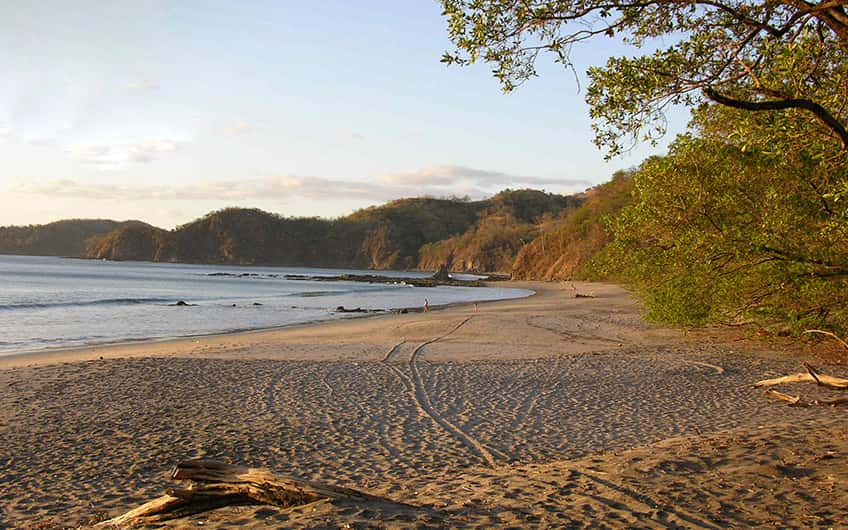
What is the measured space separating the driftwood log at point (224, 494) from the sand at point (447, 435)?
7.5 inches

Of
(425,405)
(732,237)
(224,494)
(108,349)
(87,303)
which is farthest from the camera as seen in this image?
(87,303)

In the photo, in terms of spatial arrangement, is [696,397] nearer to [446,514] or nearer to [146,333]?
[446,514]

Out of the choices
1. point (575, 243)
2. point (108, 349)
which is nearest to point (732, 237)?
point (108, 349)

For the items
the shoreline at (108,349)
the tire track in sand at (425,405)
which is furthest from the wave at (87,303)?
the tire track in sand at (425,405)

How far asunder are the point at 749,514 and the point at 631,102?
12.7ft

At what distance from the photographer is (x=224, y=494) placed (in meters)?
5.40

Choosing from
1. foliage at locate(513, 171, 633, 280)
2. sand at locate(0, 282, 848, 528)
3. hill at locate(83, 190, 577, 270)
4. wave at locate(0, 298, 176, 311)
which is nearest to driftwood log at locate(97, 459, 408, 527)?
sand at locate(0, 282, 848, 528)

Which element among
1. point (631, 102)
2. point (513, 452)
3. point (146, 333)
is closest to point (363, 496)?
point (513, 452)

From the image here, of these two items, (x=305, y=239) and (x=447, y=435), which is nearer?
(x=447, y=435)

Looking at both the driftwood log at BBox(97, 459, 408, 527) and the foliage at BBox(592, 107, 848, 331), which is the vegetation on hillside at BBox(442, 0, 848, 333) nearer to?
the foliage at BBox(592, 107, 848, 331)

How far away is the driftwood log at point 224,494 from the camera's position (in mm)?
5180

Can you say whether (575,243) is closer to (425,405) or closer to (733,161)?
(733,161)

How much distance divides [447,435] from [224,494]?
410 centimetres

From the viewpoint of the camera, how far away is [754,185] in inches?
532
